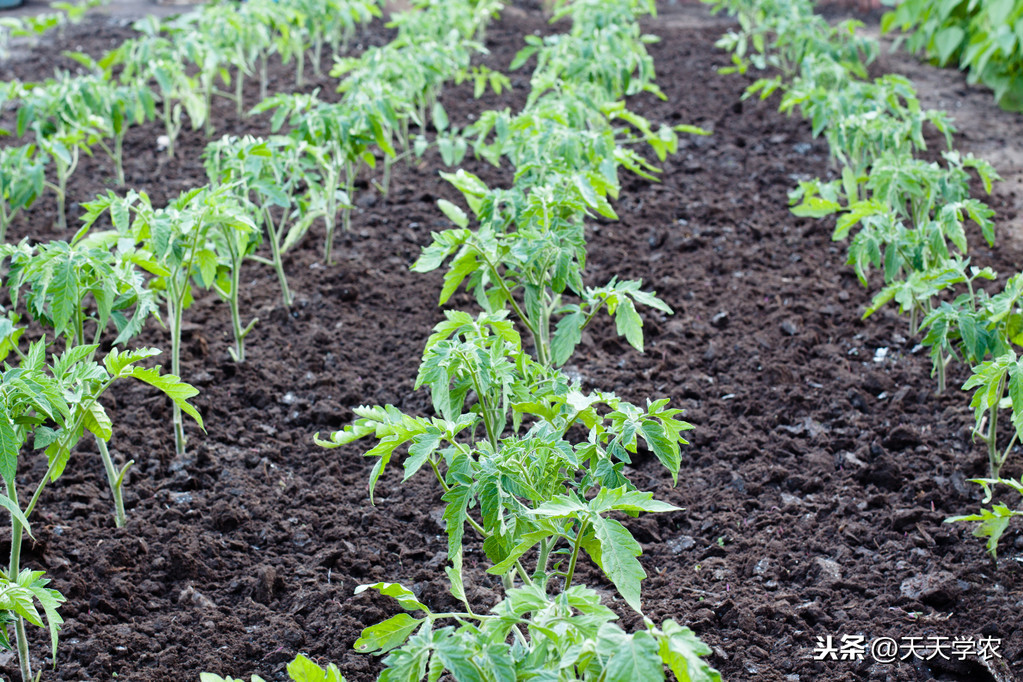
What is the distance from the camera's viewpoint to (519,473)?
2012 mm

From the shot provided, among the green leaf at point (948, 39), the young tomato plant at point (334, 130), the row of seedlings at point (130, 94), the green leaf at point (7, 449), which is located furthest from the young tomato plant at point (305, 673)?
the green leaf at point (948, 39)

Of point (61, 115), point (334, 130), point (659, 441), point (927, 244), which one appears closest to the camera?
point (659, 441)

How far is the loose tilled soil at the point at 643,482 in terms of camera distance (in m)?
2.50

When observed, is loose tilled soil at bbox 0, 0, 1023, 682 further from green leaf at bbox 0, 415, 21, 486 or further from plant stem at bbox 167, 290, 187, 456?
green leaf at bbox 0, 415, 21, 486

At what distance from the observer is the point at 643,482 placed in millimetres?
3133

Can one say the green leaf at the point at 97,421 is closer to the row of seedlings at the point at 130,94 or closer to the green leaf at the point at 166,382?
the green leaf at the point at 166,382

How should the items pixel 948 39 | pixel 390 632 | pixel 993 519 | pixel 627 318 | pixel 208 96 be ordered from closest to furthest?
pixel 390 632, pixel 993 519, pixel 627 318, pixel 208 96, pixel 948 39

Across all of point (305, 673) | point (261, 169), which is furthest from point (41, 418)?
point (261, 169)

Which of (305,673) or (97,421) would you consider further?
(97,421)

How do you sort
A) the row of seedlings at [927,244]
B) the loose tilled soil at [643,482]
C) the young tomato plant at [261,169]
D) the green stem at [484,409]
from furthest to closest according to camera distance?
the young tomato plant at [261,169], the row of seedlings at [927,244], the loose tilled soil at [643,482], the green stem at [484,409]

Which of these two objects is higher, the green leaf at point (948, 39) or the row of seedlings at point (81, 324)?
the green leaf at point (948, 39)

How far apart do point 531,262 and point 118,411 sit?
1.70m

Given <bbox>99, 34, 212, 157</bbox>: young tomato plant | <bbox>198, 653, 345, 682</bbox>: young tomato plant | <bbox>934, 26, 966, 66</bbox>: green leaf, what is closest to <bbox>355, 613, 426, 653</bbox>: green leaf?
<bbox>198, 653, 345, 682</bbox>: young tomato plant

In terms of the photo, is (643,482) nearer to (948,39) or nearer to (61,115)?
Result: (61,115)
